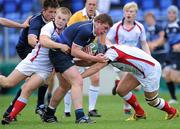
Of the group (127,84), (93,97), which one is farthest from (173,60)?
(127,84)

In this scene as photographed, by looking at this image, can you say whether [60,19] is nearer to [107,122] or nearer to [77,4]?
[107,122]

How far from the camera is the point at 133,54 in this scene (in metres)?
12.0

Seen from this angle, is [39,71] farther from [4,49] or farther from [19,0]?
[19,0]

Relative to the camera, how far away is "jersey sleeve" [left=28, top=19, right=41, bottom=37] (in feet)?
41.9

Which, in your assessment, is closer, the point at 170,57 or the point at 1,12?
the point at 170,57

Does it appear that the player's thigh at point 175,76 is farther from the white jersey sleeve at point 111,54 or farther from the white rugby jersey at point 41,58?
the white rugby jersey at point 41,58

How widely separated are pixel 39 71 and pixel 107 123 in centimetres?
148

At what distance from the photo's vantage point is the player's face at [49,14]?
12.6 m

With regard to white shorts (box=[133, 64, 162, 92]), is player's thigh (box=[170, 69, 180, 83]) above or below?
below

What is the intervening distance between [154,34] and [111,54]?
8507 mm

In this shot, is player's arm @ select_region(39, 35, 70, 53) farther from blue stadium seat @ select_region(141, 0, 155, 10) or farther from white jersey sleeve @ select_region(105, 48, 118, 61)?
blue stadium seat @ select_region(141, 0, 155, 10)

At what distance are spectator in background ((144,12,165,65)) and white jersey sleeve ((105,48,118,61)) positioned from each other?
7.95 meters


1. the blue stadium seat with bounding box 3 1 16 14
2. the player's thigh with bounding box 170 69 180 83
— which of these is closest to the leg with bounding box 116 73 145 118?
the player's thigh with bounding box 170 69 180 83

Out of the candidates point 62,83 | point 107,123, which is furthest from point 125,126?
point 62,83
